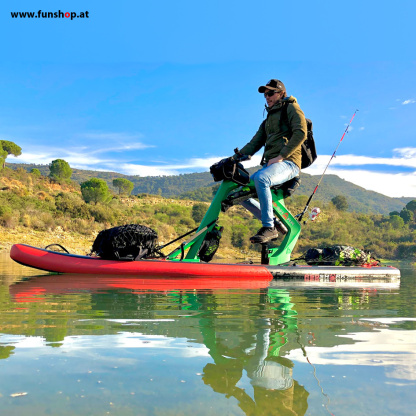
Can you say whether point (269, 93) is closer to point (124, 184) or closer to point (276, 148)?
point (276, 148)

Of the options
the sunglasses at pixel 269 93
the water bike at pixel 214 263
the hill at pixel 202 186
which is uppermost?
the hill at pixel 202 186

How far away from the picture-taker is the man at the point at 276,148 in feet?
19.1

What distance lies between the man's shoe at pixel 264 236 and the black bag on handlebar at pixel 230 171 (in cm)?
80

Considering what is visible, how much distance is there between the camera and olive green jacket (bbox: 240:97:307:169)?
5.91m

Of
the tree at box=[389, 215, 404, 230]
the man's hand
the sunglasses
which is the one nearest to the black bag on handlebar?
the man's hand

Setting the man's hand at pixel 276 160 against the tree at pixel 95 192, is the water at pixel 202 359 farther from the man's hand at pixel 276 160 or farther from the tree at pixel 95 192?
the tree at pixel 95 192

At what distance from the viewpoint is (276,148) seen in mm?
6312

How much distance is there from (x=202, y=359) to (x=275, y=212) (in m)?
4.86

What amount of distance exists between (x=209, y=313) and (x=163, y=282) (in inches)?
90.2

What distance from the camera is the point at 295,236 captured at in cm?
656

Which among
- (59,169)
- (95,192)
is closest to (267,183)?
(95,192)

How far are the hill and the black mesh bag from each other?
79.6 m

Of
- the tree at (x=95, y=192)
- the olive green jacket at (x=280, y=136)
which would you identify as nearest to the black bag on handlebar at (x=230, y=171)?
the olive green jacket at (x=280, y=136)

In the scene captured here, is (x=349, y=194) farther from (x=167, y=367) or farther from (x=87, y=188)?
(x=167, y=367)
